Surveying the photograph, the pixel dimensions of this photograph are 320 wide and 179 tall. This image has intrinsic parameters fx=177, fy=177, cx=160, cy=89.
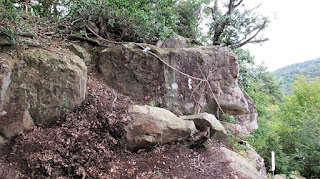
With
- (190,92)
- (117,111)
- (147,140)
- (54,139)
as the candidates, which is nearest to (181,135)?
(147,140)

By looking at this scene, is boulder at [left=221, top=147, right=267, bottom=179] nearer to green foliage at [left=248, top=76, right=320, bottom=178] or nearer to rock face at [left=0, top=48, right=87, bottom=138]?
rock face at [left=0, top=48, right=87, bottom=138]

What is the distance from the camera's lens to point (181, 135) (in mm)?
3904

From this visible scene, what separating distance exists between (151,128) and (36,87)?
2252 mm

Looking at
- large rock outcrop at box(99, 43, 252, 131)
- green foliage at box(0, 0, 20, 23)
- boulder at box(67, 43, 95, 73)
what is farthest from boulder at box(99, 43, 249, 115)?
green foliage at box(0, 0, 20, 23)

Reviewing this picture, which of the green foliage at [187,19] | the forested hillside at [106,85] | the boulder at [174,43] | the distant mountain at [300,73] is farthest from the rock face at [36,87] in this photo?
the distant mountain at [300,73]

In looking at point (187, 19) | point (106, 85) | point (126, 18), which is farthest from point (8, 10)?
point (187, 19)

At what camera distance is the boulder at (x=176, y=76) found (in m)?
4.98

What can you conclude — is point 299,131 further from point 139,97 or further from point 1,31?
point 1,31

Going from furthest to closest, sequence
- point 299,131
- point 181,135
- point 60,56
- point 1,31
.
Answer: point 299,131 < point 181,135 < point 60,56 < point 1,31

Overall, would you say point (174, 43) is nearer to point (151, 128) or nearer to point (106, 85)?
point (106, 85)

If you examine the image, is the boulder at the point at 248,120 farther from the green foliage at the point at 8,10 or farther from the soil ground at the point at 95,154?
the green foliage at the point at 8,10

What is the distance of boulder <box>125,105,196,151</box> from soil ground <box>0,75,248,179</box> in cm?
13

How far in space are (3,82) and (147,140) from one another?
8.67 ft

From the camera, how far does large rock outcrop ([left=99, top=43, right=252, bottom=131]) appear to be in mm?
4977
